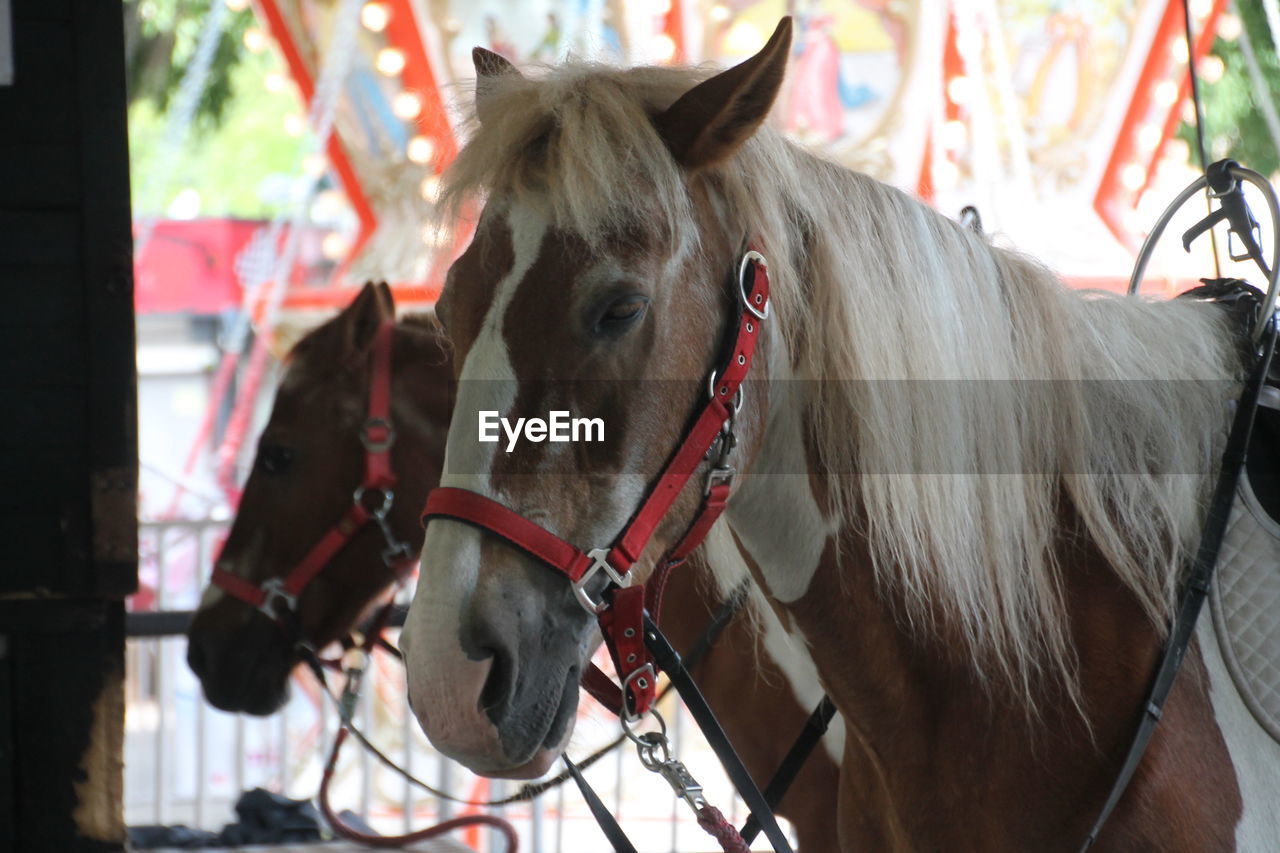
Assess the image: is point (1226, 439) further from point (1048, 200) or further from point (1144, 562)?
point (1048, 200)

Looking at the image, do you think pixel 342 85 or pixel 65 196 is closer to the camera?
pixel 65 196

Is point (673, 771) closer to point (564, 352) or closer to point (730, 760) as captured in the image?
point (730, 760)

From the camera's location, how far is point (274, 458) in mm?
2332

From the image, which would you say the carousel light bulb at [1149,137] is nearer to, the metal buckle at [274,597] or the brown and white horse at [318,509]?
the brown and white horse at [318,509]

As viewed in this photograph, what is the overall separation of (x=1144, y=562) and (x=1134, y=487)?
0.09 meters

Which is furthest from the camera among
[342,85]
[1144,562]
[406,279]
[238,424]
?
[238,424]

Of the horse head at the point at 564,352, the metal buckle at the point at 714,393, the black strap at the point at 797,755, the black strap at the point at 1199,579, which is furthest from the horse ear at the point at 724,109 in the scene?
the black strap at the point at 797,755

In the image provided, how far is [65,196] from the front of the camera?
4.53ft

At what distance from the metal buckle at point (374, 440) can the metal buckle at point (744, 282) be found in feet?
4.28

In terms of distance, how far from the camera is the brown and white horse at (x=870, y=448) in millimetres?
1104

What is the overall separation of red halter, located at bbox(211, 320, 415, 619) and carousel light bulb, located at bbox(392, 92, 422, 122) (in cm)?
328

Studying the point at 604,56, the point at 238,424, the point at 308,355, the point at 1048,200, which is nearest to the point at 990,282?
the point at 604,56

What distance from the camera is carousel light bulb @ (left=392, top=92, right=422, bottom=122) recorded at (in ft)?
17.2

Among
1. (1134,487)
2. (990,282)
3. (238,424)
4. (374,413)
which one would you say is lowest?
(238,424)
